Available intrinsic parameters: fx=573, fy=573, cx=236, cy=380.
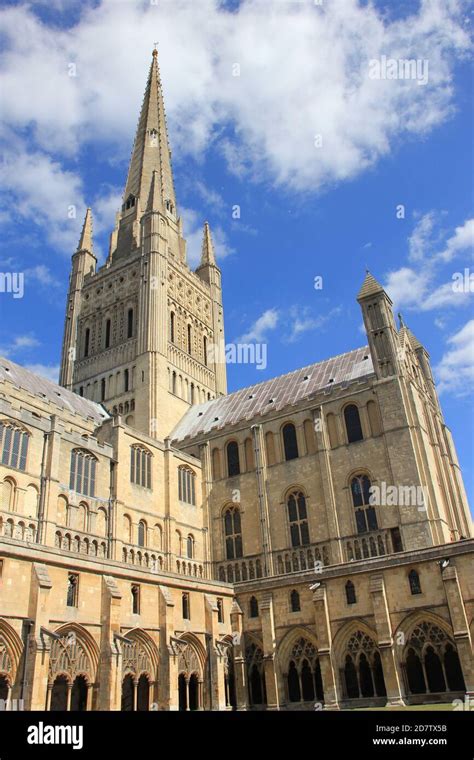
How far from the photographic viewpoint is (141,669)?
26547mm

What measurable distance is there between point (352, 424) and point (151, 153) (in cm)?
5020

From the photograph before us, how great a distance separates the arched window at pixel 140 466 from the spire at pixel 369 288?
2078 centimetres

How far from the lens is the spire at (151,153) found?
239 ft

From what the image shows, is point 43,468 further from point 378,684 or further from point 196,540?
point 378,684

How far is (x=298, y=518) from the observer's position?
4241 centimetres

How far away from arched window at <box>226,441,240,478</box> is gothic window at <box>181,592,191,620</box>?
55.2 feet

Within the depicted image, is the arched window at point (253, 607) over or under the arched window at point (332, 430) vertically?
under

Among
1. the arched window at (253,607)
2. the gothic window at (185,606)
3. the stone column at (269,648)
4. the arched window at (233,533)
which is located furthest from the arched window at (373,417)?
the gothic window at (185,606)

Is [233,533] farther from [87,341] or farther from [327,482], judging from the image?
[87,341]

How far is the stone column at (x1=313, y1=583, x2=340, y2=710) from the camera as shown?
28592 mm

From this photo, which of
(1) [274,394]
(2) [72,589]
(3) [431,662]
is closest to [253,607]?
(3) [431,662]

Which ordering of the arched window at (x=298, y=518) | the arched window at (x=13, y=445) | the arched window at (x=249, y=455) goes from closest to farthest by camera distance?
the arched window at (x=13, y=445) → the arched window at (x=298, y=518) → the arched window at (x=249, y=455)

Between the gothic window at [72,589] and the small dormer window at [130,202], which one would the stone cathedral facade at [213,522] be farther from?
the small dormer window at [130,202]

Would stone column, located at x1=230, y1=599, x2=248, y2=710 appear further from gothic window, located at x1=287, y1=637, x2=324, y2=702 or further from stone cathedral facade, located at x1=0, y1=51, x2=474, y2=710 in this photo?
gothic window, located at x1=287, y1=637, x2=324, y2=702
